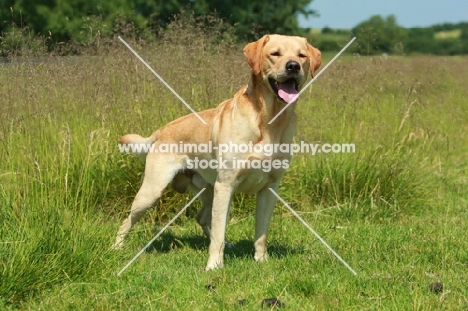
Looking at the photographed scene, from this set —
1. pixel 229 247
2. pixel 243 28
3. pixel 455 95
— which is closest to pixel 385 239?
pixel 229 247

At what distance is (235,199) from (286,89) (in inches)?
72.6

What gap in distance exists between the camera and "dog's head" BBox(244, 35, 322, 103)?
14.1 ft

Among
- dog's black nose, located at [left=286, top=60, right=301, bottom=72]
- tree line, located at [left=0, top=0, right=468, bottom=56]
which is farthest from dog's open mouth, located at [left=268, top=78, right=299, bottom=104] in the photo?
tree line, located at [left=0, top=0, right=468, bottom=56]

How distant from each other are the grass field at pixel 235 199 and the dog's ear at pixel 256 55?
1371 mm

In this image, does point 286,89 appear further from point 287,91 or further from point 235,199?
point 235,199

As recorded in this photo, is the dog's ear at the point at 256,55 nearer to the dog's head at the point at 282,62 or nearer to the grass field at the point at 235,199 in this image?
the dog's head at the point at 282,62

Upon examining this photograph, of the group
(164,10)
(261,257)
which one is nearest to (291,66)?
(261,257)

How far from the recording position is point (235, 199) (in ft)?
19.6

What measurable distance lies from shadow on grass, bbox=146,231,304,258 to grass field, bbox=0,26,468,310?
0.02m

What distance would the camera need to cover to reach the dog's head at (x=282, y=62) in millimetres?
4295

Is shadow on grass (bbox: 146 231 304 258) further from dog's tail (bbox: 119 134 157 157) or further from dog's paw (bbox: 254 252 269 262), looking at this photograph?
dog's tail (bbox: 119 134 157 157)

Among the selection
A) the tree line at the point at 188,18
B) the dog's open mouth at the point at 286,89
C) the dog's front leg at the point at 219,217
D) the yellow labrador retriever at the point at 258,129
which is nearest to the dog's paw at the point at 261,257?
the yellow labrador retriever at the point at 258,129

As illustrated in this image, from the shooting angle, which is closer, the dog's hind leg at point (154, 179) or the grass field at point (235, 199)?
the grass field at point (235, 199)

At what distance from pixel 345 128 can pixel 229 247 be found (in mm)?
2263
